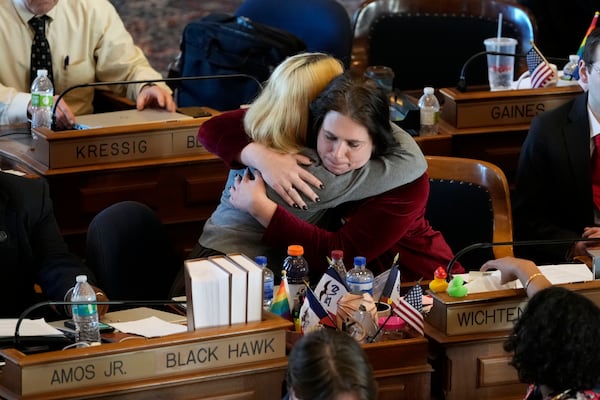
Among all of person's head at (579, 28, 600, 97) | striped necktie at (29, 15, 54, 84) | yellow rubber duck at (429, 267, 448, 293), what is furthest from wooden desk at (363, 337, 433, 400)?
striped necktie at (29, 15, 54, 84)

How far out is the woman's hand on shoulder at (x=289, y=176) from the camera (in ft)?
10.6

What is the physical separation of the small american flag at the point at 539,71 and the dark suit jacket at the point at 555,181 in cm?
62

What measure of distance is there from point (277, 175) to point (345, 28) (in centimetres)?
202

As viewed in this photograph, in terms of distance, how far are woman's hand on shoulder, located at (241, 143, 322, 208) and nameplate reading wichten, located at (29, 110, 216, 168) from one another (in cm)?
83

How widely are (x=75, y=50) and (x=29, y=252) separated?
5.53 ft

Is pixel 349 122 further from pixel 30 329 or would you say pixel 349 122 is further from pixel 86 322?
pixel 30 329

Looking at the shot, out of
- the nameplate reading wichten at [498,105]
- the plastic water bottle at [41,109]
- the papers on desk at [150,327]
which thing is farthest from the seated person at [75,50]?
the papers on desk at [150,327]

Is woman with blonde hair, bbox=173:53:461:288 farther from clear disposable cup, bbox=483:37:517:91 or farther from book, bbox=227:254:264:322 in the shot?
clear disposable cup, bbox=483:37:517:91

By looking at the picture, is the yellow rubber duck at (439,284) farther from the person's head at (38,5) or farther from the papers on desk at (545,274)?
the person's head at (38,5)

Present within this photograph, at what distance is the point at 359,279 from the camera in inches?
113

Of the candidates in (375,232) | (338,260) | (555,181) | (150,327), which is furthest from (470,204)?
(150,327)

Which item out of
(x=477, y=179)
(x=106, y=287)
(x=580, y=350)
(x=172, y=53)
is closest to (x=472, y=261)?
(x=477, y=179)

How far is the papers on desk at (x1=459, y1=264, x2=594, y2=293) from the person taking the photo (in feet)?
9.52

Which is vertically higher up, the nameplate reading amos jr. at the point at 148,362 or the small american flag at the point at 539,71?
the small american flag at the point at 539,71
